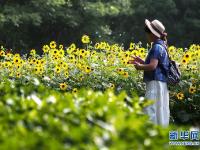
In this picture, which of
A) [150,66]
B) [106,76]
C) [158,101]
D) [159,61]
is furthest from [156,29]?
[106,76]

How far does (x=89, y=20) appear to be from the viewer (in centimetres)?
2398

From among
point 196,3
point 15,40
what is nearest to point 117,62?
point 15,40

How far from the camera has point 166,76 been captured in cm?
611

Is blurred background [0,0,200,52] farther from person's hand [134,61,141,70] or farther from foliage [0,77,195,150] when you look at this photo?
foliage [0,77,195,150]

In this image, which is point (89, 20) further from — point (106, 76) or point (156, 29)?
point (156, 29)

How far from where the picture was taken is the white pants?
238 inches

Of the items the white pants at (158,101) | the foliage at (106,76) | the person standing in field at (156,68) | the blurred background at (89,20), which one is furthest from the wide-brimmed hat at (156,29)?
the blurred background at (89,20)

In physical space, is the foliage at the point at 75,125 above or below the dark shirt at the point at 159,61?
below

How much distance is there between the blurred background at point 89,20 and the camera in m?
22.0

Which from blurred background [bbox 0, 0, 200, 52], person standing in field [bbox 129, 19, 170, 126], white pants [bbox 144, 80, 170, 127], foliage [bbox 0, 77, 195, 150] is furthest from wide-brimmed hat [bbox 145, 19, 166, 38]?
blurred background [bbox 0, 0, 200, 52]

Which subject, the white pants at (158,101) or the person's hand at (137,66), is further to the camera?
the white pants at (158,101)

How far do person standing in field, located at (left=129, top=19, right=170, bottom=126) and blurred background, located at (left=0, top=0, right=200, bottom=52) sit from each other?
585 inches

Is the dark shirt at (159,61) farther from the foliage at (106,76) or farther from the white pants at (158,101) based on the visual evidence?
the foliage at (106,76)

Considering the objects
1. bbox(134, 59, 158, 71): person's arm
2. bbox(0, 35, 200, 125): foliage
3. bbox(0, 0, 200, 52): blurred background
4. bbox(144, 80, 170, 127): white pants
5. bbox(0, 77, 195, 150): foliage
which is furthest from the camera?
bbox(0, 0, 200, 52): blurred background
